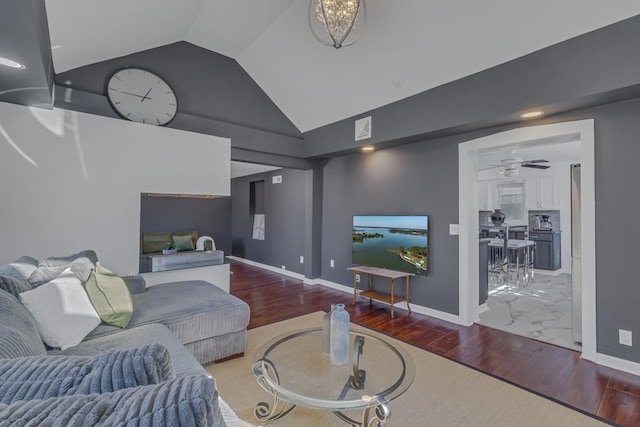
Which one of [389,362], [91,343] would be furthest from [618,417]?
[91,343]

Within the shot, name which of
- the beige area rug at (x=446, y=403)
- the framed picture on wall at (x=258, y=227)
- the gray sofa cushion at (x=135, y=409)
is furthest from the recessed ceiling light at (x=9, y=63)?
the framed picture on wall at (x=258, y=227)

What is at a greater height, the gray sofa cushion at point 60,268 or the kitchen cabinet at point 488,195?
the kitchen cabinet at point 488,195

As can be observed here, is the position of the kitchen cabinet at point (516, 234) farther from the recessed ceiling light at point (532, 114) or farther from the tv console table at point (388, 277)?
the recessed ceiling light at point (532, 114)

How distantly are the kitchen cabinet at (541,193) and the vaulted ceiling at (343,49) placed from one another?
5515mm

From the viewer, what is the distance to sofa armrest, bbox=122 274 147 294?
2895 millimetres

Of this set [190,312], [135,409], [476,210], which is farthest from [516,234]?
[135,409]

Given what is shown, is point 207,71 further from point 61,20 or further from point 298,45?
point 61,20

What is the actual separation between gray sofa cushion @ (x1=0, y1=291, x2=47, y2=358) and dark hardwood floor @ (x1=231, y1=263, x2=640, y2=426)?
2.30 meters

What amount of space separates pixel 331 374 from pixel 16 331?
1.50 m

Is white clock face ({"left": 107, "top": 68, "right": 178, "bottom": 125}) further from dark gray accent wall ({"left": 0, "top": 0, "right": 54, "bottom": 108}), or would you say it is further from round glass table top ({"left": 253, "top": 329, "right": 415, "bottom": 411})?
round glass table top ({"left": 253, "top": 329, "right": 415, "bottom": 411})

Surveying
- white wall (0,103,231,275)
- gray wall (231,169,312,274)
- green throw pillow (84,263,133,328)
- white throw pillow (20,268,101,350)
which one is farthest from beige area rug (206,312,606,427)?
gray wall (231,169,312,274)

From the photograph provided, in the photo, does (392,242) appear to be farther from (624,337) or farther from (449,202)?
(624,337)

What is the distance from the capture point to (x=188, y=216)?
22.7ft

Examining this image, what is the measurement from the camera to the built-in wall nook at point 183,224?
5.75m
